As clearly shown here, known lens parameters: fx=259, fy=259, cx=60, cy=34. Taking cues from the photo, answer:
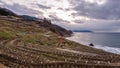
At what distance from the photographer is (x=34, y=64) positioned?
43.4 meters

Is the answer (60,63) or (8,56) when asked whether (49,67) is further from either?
(8,56)

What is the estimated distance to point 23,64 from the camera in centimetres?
4719

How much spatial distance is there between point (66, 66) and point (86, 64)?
10.1 ft

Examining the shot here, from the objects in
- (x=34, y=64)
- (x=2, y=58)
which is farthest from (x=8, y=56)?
(x=34, y=64)

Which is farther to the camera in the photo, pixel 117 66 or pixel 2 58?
pixel 2 58

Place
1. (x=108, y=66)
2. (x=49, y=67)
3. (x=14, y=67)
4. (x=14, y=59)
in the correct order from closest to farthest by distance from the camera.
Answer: (x=108, y=66) < (x=49, y=67) < (x=14, y=67) < (x=14, y=59)

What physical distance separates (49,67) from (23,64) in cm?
778

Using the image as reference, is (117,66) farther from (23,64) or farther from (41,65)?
(23,64)

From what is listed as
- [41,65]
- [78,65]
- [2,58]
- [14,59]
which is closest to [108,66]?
[78,65]

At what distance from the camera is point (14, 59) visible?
53688 millimetres

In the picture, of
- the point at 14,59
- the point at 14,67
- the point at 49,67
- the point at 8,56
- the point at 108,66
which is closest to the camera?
the point at 108,66

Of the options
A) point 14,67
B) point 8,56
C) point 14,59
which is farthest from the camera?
point 8,56

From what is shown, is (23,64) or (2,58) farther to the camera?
(2,58)

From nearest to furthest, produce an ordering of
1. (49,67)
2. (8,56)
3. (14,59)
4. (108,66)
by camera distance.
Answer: (108,66)
(49,67)
(14,59)
(8,56)
